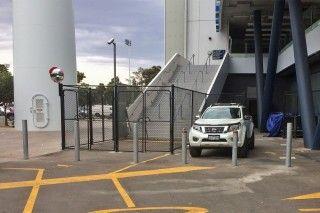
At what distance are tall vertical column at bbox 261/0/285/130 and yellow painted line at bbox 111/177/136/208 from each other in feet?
54.9

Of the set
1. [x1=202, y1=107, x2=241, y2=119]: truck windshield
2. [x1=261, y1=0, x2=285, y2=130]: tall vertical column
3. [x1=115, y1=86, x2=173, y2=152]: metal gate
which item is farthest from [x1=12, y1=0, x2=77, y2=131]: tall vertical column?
[x1=202, y1=107, x2=241, y2=119]: truck windshield

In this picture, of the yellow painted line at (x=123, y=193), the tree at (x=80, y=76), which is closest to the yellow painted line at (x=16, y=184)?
the yellow painted line at (x=123, y=193)

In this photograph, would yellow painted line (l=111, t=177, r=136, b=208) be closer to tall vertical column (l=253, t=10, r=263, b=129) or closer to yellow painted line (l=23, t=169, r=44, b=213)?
yellow painted line (l=23, t=169, r=44, b=213)

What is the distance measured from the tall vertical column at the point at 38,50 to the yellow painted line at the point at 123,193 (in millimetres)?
20330

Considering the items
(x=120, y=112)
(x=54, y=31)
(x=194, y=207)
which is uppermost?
(x=54, y=31)

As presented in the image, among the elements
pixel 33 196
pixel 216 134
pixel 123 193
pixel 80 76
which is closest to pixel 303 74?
pixel 216 134

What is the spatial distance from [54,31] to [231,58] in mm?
14626

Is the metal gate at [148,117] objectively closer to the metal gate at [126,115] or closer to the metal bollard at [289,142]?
the metal gate at [126,115]

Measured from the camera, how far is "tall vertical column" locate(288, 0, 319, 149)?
19328 millimetres

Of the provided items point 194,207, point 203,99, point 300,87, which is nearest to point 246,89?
point 203,99

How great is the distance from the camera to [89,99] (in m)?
19.0

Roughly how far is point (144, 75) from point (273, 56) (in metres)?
74.6

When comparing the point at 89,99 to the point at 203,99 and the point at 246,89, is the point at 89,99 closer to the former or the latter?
the point at 203,99

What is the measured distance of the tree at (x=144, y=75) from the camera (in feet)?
324
